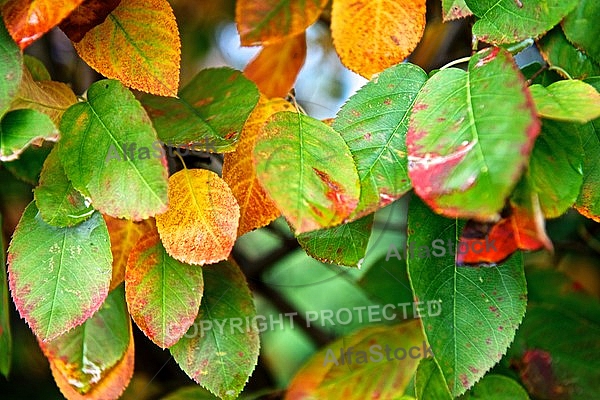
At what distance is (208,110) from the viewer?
1.61 feet

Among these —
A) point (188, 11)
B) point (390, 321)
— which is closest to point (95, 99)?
point (390, 321)

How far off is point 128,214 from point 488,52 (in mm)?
235

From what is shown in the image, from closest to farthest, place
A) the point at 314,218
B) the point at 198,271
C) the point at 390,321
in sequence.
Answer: the point at 314,218 < the point at 198,271 < the point at 390,321

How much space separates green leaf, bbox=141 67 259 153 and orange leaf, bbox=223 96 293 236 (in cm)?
2

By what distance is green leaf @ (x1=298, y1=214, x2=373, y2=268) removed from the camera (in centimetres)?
43

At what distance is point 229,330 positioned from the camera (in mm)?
501

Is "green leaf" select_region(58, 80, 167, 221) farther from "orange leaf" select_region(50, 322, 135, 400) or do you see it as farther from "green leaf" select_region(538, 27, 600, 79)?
"green leaf" select_region(538, 27, 600, 79)

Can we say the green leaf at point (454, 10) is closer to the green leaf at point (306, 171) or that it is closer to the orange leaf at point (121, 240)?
the green leaf at point (306, 171)

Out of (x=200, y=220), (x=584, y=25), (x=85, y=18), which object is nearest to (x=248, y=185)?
(x=200, y=220)

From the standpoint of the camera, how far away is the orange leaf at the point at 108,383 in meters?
0.53

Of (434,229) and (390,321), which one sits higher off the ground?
(434,229)

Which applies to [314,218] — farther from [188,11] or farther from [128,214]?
[188,11]

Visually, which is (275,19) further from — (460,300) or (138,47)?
(460,300)

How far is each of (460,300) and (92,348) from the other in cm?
29
